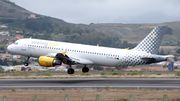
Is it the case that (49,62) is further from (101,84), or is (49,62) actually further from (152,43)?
(152,43)

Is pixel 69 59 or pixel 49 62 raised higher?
pixel 69 59

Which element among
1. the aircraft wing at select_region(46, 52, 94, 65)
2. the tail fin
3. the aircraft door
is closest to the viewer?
the aircraft wing at select_region(46, 52, 94, 65)

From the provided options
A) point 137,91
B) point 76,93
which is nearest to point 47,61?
point 76,93

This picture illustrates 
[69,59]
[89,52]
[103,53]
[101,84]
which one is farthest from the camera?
[89,52]

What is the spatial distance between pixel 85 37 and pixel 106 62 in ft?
490

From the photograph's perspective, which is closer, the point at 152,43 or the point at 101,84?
the point at 101,84

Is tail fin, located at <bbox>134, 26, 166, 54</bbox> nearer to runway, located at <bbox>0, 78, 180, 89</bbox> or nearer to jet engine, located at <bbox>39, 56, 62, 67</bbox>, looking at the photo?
runway, located at <bbox>0, 78, 180, 89</bbox>

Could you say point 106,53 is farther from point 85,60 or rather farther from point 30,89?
point 30,89

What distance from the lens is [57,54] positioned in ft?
136

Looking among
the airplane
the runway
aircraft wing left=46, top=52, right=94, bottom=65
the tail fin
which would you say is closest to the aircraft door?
the airplane

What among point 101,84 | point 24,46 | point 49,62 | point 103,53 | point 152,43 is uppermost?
point 152,43

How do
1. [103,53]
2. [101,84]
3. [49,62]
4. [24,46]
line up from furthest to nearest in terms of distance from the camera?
[24,46]
[103,53]
[49,62]
[101,84]

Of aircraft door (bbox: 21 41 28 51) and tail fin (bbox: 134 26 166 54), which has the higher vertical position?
tail fin (bbox: 134 26 166 54)

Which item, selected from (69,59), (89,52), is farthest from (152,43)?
(69,59)
